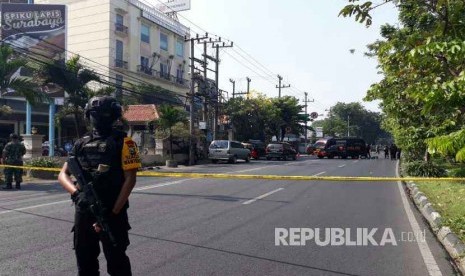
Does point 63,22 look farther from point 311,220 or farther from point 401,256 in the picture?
point 401,256

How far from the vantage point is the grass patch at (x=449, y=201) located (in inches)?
302

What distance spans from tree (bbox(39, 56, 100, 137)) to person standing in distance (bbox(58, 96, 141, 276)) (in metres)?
21.3

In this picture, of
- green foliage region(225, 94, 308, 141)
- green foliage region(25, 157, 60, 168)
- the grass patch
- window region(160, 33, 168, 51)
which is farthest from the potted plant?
window region(160, 33, 168, 51)

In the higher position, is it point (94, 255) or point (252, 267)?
point (94, 255)

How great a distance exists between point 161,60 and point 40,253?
5018 cm

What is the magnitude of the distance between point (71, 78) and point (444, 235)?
20596 millimetres

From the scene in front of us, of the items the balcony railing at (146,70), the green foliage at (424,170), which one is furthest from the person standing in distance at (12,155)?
the balcony railing at (146,70)

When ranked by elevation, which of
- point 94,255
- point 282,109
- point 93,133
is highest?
point 282,109

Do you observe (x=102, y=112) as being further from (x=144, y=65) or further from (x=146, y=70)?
(x=144, y=65)


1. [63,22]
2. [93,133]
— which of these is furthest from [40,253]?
[63,22]

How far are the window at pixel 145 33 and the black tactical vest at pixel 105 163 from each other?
49321 mm

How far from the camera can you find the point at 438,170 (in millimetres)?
17938

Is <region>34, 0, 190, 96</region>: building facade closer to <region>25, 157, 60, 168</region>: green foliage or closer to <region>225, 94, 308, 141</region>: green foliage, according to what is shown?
<region>225, 94, 308, 141</region>: green foliage

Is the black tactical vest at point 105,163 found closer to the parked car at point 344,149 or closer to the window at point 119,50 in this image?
the parked car at point 344,149
